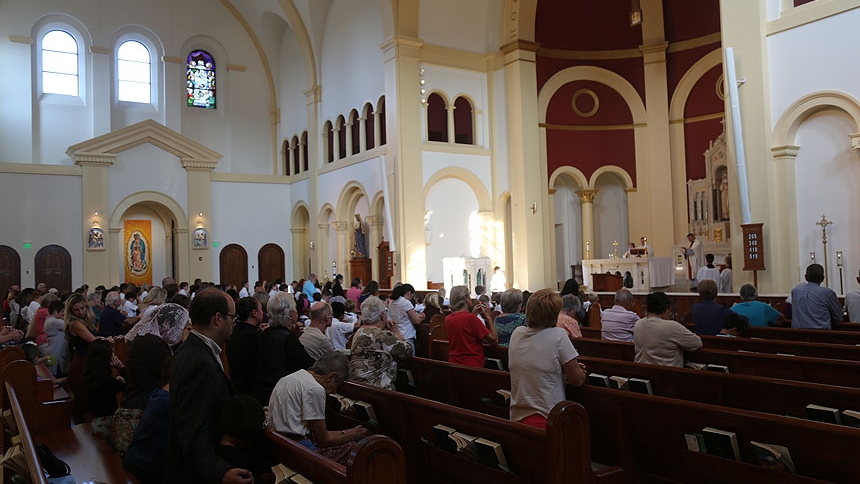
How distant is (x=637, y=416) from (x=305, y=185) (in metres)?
21.1

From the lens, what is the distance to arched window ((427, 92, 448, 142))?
19.6 metres

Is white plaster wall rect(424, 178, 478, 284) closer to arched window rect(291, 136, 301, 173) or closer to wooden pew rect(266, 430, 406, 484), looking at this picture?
arched window rect(291, 136, 301, 173)

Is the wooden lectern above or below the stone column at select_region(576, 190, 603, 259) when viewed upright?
below

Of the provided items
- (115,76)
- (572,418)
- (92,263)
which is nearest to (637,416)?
(572,418)

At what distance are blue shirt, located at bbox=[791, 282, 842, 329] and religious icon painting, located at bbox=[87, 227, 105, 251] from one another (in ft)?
65.7

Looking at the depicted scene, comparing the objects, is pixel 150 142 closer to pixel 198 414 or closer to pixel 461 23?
pixel 461 23

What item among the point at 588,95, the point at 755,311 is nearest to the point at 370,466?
the point at 755,311

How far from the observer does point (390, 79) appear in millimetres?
18234

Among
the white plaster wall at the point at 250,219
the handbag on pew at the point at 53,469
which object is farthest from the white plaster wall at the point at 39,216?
the handbag on pew at the point at 53,469

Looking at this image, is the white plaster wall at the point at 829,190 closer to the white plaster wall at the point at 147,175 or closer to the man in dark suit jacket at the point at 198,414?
the man in dark suit jacket at the point at 198,414

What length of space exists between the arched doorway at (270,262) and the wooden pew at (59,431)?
1851 cm

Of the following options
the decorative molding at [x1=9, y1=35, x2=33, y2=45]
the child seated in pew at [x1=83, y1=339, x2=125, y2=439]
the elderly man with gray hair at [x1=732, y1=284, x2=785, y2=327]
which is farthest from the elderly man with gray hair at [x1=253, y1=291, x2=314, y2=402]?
the decorative molding at [x1=9, y1=35, x2=33, y2=45]

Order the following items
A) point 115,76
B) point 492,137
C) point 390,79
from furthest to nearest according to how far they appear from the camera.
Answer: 1. point 115,76
2. point 492,137
3. point 390,79

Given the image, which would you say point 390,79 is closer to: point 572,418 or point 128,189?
point 128,189
